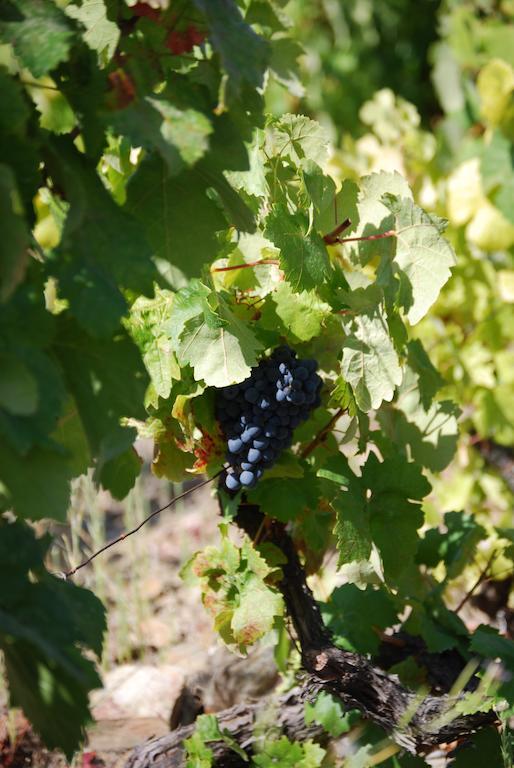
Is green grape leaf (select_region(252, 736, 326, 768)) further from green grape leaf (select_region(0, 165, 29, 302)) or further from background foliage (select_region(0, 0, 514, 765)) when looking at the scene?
green grape leaf (select_region(0, 165, 29, 302))

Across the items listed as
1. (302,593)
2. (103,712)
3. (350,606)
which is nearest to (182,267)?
(302,593)

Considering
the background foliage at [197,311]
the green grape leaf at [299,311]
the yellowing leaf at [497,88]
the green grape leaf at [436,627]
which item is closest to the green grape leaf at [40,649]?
the background foliage at [197,311]

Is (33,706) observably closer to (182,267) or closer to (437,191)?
(182,267)

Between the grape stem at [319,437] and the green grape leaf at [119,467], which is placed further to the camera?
the grape stem at [319,437]

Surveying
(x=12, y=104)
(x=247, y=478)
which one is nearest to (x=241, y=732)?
(x=247, y=478)

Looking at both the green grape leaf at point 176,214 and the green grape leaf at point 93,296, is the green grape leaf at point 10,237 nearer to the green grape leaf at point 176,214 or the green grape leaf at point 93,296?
the green grape leaf at point 93,296

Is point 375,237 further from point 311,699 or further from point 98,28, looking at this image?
point 311,699

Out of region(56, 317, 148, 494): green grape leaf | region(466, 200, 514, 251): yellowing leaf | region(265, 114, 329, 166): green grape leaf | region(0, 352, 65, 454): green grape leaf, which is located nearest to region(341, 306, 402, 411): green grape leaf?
region(265, 114, 329, 166): green grape leaf
